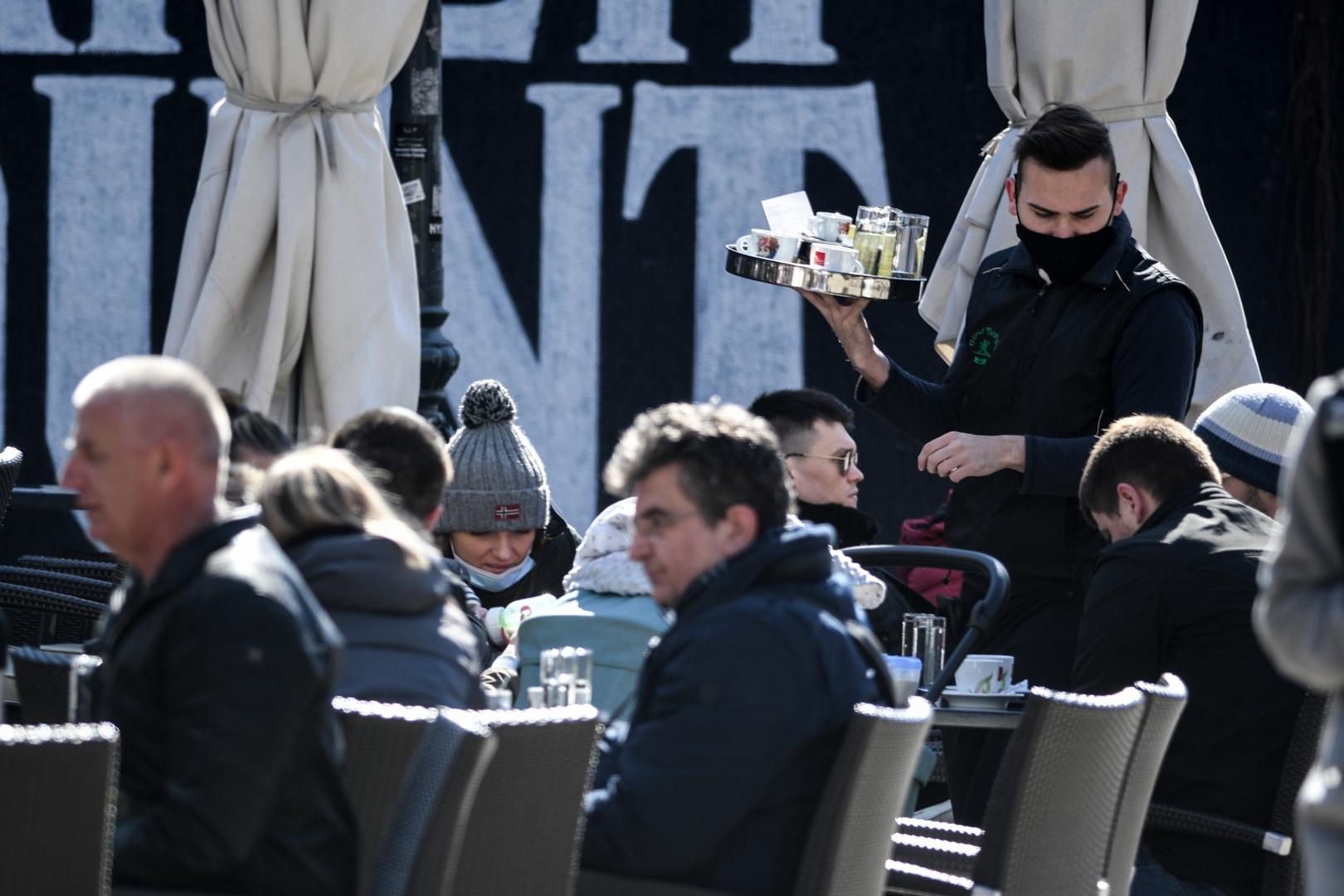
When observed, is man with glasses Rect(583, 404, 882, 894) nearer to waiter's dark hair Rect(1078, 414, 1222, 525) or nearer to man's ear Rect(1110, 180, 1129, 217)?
waiter's dark hair Rect(1078, 414, 1222, 525)

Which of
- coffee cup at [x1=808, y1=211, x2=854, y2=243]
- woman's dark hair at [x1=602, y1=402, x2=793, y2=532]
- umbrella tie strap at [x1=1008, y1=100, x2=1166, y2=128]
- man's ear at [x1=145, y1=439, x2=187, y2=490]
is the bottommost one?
woman's dark hair at [x1=602, y1=402, x2=793, y2=532]

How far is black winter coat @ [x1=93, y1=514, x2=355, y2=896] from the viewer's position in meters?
2.46

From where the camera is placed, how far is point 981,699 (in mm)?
4621

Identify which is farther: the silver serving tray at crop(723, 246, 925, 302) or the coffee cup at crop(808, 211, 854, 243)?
the coffee cup at crop(808, 211, 854, 243)

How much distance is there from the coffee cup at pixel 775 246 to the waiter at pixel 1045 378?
11 cm

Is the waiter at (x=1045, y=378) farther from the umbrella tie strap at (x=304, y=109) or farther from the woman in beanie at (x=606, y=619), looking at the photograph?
the umbrella tie strap at (x=304, y=109)

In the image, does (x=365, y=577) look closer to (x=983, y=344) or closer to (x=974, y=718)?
(x=974, y=718)

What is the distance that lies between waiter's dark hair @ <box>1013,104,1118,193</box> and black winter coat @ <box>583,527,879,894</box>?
1961 mm

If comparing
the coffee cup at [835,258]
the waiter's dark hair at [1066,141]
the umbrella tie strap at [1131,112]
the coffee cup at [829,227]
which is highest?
the umbrella tie strap at [1131,112]

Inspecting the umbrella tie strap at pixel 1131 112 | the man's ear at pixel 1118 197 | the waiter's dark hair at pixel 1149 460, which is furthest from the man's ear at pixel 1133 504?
the umbrella tie strap at pixel 1131 112

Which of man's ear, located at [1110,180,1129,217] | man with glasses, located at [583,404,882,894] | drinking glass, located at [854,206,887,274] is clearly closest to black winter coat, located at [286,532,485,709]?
man with glasses, located at [583,404,882,894]

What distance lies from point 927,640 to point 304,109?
2.23 meters

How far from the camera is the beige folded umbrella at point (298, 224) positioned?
18.1ft

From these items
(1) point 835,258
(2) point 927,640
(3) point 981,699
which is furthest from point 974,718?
(1) point 835,258
